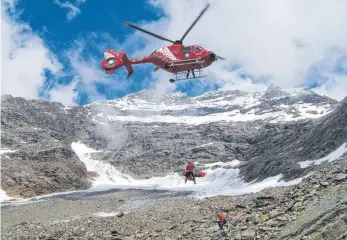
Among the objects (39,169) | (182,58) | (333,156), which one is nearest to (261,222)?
(182,58)

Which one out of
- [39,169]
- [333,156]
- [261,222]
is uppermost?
[39,169]

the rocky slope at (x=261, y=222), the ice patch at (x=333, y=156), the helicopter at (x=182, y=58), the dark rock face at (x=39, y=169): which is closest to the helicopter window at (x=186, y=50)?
the helicopter at (x=182, y=58)

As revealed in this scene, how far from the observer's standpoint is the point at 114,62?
120 ft

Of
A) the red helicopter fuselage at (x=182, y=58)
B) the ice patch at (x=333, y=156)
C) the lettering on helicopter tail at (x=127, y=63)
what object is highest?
the lettering on helicopter tail at (x=127, y=63)

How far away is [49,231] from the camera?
3475 centimetres

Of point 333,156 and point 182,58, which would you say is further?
point 333,156

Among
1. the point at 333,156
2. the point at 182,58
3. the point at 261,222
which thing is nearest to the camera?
the point at 261,222

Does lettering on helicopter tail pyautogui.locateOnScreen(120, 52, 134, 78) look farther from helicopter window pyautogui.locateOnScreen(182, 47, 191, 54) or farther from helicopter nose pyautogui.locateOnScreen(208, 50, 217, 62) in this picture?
helicopter nose pyautogui.locateOnScreen(208, 50, 217, 62)

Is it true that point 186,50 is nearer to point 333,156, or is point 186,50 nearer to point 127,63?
point 127,63

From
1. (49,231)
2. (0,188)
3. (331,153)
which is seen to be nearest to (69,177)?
(0,188)

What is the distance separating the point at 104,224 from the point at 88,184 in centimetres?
14557

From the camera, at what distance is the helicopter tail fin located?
119 feet

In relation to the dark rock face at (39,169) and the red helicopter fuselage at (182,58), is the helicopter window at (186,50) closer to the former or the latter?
the red helicopter fuselage at (182,58)

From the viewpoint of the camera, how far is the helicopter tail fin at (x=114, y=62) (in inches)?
1430
